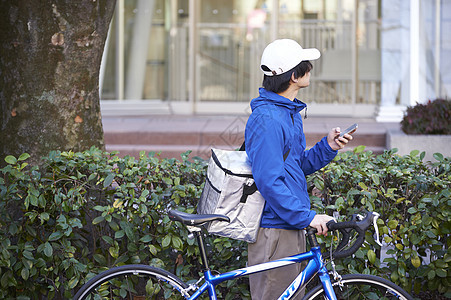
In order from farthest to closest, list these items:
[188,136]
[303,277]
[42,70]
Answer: [188,136] → [42,70] → [303,277]

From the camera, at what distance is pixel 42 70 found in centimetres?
506

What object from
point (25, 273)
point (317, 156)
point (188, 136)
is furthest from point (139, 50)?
point (317, 156)

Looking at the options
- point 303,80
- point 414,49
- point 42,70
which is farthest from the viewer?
point 414,49

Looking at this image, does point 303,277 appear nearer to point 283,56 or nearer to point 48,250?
point 283,56

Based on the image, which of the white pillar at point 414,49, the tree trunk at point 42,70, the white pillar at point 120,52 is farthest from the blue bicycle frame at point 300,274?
the white pillar at point 120,52

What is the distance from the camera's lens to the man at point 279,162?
3.17 metres

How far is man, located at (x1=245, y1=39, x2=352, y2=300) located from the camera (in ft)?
10.4

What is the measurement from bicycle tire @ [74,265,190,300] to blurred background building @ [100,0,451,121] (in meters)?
9.84

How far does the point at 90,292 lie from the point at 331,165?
1.74 metres

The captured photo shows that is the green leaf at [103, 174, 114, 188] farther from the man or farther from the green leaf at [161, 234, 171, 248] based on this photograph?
the man

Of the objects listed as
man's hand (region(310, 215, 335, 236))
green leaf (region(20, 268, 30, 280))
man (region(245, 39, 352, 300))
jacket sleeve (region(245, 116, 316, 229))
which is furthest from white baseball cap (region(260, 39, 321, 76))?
green leaf (region(20, 268, 30, 280))

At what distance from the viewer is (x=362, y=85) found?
13.6 meters

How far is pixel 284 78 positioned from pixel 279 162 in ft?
1.46

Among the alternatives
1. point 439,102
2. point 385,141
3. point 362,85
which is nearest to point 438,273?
point 439,102
